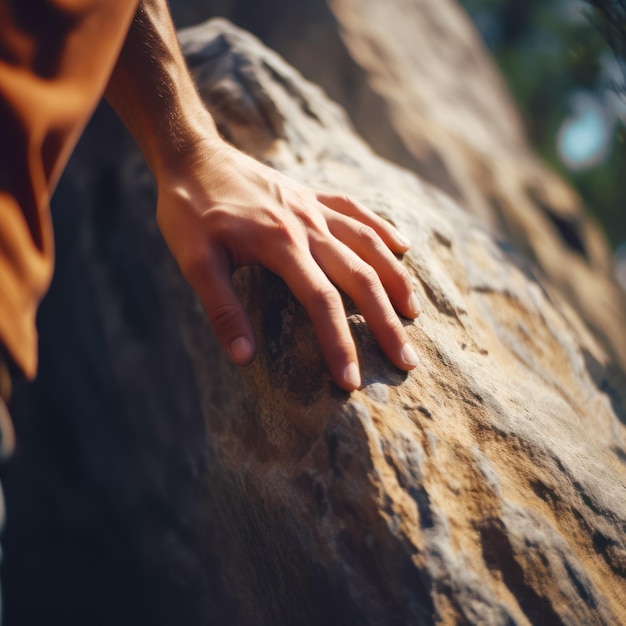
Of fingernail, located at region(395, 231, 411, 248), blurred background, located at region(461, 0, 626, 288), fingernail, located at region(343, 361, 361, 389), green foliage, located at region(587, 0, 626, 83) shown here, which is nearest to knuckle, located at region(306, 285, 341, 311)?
fingernail, located at region(343, 361, 361, 389)

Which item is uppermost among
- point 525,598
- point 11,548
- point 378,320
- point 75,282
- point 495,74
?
point 495,74

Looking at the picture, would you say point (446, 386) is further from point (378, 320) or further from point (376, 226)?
point (376, 226)

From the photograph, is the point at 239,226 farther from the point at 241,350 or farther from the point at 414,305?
the point at 414,305

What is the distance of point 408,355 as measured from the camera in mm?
1195

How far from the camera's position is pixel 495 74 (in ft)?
16.3

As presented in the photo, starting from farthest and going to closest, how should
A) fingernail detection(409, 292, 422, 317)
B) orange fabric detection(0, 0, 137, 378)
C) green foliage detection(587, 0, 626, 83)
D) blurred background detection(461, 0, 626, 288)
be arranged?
1. blurred background detection(461, 0, 626, 288)
2. green foliage detection(587, 0, 626, 83)
3. fingernail detection(409, 292, 422, 317)
4. orange fabric detection(0, 0, 137, 378)

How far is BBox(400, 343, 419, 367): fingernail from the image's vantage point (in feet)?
3.91

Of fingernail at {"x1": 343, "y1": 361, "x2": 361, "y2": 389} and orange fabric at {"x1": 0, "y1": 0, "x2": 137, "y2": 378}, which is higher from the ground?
orange fabric at {"x1": 0, "y1": 0, "x2": 137, "y2": 378}

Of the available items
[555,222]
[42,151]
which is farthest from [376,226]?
[555,222]

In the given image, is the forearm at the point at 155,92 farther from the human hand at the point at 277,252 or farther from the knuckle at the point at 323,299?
the knuckle at the point at 323,299

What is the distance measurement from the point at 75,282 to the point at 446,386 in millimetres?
1879

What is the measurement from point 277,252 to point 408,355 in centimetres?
38

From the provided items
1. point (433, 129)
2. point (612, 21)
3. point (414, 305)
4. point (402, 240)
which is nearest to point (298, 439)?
point (414, 305)

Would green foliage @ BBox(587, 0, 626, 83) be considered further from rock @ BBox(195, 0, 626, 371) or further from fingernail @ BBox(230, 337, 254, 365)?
fingernail @ BBox(230, 337, 254, 365)
